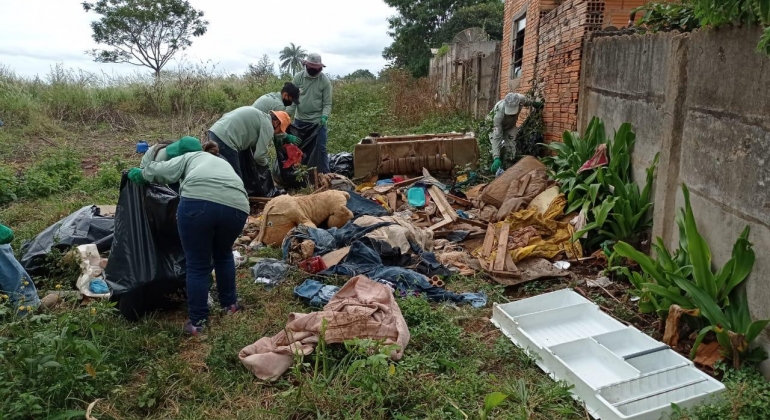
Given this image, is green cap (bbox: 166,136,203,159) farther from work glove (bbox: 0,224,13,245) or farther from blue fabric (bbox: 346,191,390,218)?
blue fabric (bbox: 346,191,390,218)

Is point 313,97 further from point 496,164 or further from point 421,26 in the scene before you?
point 421,26

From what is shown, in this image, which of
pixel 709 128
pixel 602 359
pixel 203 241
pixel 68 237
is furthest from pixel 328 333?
pixel 68 237

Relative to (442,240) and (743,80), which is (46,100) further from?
(743,80)

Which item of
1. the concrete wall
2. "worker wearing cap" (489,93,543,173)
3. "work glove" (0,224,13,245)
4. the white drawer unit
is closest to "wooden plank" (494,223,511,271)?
the white drawer unit

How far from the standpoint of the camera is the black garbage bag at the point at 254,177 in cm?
646

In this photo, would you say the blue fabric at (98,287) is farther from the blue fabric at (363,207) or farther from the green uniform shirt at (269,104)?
the green uniform shirt at (269,104)

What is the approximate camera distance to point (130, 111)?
43.6ft

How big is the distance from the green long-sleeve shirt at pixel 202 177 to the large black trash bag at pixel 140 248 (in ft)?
0.54

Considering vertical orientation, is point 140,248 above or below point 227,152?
below

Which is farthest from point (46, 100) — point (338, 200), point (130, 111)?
point (338, 200)

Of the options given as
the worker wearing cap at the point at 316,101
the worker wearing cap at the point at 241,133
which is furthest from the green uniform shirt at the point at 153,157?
the worker wearing cap at the point at 316,101

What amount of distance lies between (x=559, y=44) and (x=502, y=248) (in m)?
3.43

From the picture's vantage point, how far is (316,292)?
4.00m

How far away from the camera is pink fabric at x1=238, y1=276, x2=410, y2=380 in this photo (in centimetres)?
305
